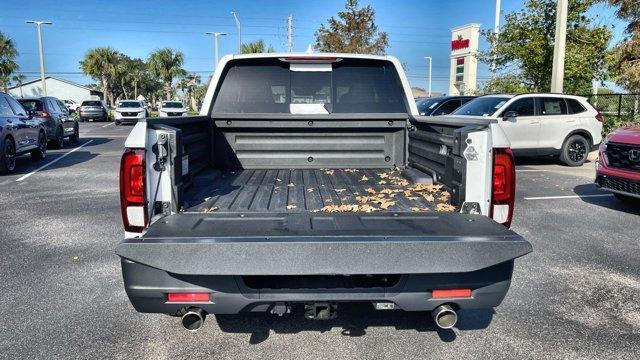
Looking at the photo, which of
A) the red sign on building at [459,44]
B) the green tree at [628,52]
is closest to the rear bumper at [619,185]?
the green tree at [628,52]

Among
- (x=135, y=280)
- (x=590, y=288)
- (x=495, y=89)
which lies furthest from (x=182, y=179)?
(x=495, y=89)

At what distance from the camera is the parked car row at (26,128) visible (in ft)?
34.3

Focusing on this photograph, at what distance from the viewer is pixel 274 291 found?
256 centimetres

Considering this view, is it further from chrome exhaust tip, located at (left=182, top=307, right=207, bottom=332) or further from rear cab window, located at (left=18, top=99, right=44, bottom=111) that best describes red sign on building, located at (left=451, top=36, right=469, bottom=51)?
chrome exhaust tip, located at (left=182, top=307, right=207, bottom=332)

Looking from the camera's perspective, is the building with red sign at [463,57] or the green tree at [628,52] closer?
the green tree at [628,52]

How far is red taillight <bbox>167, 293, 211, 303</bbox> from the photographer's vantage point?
254cm

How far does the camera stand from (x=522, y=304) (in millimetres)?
3883

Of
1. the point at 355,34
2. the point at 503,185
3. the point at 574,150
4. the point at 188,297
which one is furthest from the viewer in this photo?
the point at 355,34

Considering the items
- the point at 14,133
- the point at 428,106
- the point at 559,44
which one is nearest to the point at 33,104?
the point at 14,133

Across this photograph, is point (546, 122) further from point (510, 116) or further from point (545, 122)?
point (510, 116)

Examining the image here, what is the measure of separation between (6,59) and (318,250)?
55.6m

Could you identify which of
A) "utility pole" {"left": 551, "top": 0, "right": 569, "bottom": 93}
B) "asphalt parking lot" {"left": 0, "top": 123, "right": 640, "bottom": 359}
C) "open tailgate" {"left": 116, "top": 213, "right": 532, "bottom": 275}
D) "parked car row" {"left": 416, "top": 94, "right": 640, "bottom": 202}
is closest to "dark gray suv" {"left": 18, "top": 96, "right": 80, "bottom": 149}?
"asphalt parking lot" {"left": 0, "top": 123, "right": 640, "bottom": 359}

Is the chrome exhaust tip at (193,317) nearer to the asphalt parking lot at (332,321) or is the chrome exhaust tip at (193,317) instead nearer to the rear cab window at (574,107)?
the asphalt parking lot at (332,321)

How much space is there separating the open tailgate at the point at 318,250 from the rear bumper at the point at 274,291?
202mm
